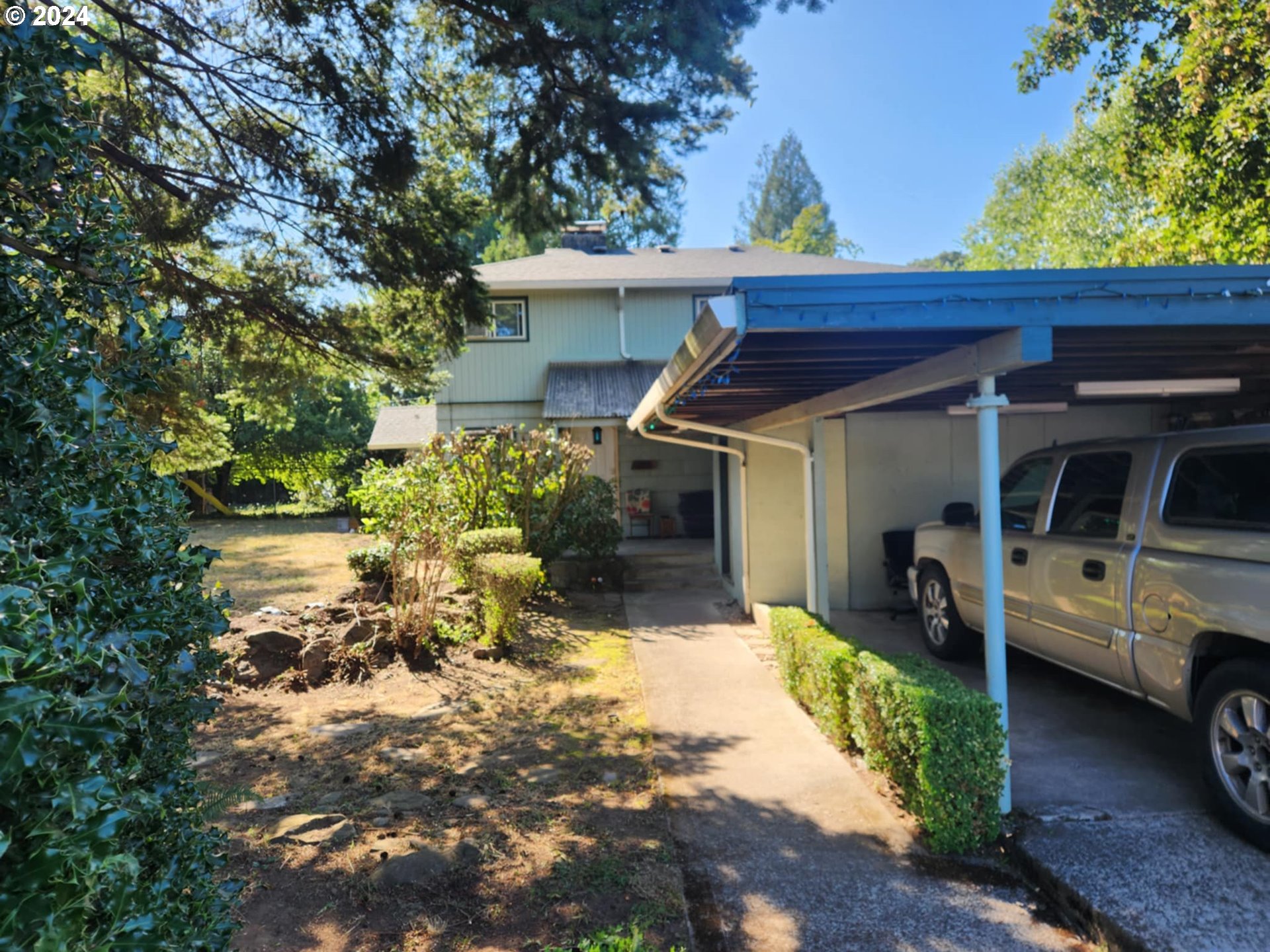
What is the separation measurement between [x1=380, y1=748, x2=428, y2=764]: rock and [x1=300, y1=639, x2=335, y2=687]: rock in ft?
6.95

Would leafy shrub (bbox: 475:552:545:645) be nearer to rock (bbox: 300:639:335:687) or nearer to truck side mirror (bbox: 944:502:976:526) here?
rock (bbox: 300:639:335:687)

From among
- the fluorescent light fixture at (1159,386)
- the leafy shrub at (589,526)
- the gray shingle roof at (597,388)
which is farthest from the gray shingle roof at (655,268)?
the fluorescent light fixture at (1159,386)

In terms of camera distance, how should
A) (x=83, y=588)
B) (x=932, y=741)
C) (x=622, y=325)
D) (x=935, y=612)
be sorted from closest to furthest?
(x=83, y=588), (x=932, y=741), (x=935, y=612), (x=622, y=325)

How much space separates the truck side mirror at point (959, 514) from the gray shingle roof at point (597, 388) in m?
8.90

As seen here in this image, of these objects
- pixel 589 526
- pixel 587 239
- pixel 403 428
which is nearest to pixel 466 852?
pixel 589 526

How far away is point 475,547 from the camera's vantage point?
9180 millimetres

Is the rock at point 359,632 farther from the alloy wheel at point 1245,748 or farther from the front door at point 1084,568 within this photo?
A: the alloy wheel at point 1245,748

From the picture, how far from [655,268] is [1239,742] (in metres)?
16.1

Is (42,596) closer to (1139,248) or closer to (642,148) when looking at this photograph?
(642,148)

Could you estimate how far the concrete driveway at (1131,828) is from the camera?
10.2 feet

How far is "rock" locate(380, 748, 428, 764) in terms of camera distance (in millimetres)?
5309

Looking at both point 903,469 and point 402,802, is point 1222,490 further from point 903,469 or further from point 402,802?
point 903,469

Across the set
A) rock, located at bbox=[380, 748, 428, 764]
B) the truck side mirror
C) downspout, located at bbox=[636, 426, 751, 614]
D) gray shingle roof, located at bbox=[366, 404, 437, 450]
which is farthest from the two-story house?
rock, located at bbox=[380, 748, 428, 764]

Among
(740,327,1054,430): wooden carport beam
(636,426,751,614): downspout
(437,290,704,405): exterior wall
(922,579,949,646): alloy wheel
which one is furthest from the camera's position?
(437,290,704,405): exterior wall
